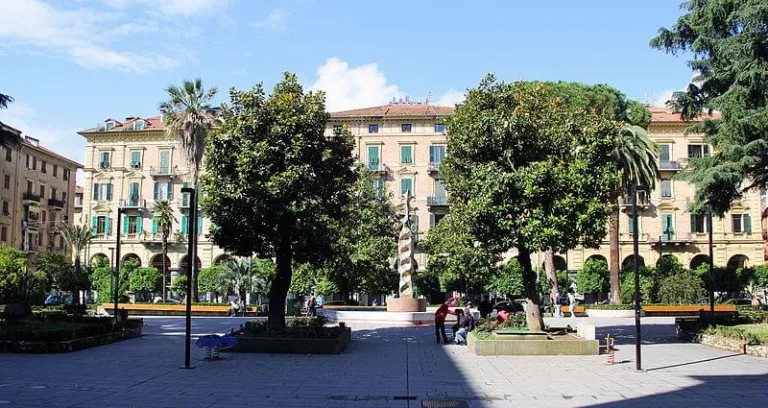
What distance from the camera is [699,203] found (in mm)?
26078

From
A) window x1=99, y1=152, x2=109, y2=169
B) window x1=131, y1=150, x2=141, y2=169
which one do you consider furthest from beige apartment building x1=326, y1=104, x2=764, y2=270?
window x1=99, y1=152, x2=109, y2=169

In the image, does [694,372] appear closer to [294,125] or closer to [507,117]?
[507,117]

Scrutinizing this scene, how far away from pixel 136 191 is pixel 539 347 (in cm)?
5286

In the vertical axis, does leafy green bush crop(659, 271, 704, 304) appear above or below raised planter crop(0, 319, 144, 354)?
above

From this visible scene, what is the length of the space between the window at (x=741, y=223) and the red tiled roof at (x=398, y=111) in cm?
2583

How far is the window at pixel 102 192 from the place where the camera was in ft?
209

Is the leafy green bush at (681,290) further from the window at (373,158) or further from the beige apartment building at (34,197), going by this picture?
the beige apartment building at (34,197)

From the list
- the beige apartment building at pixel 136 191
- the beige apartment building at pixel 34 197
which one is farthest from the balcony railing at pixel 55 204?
the beige apartment building at pixel 136 191

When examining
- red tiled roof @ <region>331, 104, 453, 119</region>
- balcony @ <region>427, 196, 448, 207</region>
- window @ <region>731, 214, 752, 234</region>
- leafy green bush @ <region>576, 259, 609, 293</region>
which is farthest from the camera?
red tiled roof @ <region>331, 104, 453, 119</region>

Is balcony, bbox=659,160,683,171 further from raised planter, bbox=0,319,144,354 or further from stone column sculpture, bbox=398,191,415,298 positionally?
raised planter, bbox=0,319,144,354

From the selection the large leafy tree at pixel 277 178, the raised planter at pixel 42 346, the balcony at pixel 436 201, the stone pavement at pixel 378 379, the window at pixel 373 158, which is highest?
the window at pixel 373 158

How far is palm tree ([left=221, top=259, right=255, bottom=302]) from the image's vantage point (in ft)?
149

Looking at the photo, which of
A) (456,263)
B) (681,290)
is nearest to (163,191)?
(456,263)

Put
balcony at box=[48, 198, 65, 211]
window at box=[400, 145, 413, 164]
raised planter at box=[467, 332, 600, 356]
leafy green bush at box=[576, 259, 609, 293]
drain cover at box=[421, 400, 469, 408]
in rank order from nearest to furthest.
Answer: drain cover at box=[421, 400, 469, 408]
raised planter at box=[467, 332, 600, 356]
leafy green bush at box=[576, 259, 609, 293]
window at box=[400, 145, 413, 164]
balcony at box=[48, 198, 65, 211]
